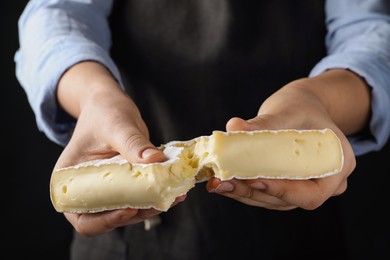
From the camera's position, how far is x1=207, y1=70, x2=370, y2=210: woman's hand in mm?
667

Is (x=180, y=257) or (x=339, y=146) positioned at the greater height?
(x=339, y=146)

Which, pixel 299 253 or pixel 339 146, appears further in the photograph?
pixel 299 253

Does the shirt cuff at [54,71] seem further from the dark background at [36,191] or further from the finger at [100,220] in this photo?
the dark background at [36,191]

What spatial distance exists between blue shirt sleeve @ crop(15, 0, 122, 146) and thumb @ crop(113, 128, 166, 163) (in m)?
0.22

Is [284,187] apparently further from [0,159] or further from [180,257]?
[0,159]

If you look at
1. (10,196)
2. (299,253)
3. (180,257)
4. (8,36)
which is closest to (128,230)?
(180,257)

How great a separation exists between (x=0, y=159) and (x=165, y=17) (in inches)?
27.1

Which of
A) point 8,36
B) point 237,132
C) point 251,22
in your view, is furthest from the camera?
point 8,36

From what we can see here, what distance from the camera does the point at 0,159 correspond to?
4.69ft

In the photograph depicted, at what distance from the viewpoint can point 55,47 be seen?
0.90 m

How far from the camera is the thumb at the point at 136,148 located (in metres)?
0.65

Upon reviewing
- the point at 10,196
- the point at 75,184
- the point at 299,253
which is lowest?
the point at 10,196

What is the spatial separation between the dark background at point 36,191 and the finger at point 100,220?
76cm

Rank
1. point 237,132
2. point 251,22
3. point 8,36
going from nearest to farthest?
point 237,132 < point 251,22 < point 8,36
